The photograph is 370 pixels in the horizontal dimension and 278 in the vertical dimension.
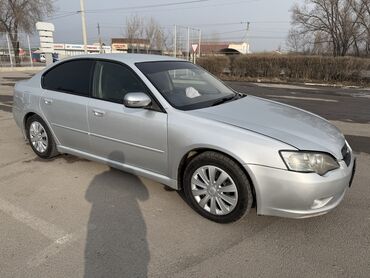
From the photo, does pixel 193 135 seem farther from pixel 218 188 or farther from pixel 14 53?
pixel 14 53

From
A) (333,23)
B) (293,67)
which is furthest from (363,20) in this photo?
(293,67)

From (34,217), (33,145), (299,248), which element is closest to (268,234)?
(299,248)

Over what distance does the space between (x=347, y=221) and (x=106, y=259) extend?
2328 mm

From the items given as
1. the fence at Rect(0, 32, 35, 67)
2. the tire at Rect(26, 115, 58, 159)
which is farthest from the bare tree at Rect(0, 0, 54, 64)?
the tire at Rect(26, 115, 58, 159)

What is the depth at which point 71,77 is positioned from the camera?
4.59m

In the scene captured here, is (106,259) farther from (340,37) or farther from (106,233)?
(340,37)

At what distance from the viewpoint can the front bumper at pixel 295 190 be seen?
9.54ft

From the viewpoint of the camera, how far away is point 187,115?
11.4 feet

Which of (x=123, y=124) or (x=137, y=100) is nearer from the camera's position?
(x=137, y=100)

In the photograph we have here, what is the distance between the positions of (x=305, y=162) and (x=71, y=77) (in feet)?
10.5

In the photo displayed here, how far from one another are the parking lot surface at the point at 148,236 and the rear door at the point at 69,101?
22.2 inches

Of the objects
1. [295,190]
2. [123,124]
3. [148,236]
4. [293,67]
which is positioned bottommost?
[148,236]

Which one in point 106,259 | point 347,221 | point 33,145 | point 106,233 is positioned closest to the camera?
point 106,259

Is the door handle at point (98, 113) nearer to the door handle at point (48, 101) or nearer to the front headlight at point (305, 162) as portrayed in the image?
the door handle at point (48, 101)
